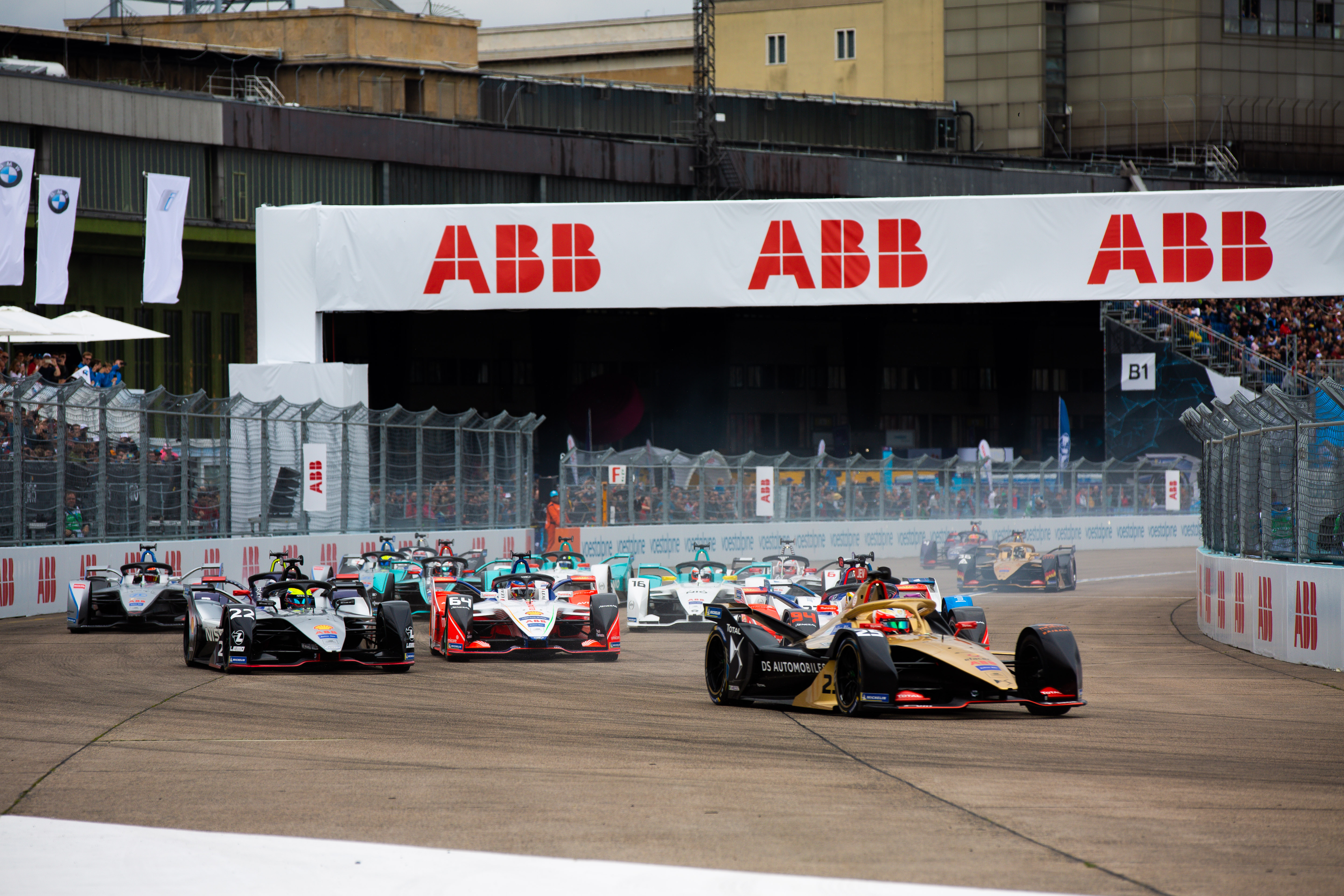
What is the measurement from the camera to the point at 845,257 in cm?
3259

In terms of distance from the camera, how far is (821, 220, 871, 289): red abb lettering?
32.5 m

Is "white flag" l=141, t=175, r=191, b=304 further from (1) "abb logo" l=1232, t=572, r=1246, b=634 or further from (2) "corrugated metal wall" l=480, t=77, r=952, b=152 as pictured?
(1) "abb logo" l=1232, t=572, r=1246, b=634

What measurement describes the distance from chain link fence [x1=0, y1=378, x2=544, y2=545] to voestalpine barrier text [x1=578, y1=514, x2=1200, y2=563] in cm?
382

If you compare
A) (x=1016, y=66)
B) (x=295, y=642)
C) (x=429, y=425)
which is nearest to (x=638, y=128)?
(x=1016, y=66)

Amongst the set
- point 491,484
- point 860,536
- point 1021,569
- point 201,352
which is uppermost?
point 201,352

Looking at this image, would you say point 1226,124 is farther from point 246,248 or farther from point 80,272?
point 80,272

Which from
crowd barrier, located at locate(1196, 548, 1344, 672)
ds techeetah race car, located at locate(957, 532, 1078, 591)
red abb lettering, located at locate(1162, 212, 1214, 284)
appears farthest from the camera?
red abb lettering, located at locate(1162, 212, 1214, 284)

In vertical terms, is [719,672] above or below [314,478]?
below

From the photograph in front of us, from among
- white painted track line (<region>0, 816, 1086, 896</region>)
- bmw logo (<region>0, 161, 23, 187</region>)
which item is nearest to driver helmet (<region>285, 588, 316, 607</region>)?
white painted track line (<region>0, 816, 1086, 896</region>)

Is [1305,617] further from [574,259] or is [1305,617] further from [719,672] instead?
[574,259]

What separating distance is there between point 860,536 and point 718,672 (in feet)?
83.4

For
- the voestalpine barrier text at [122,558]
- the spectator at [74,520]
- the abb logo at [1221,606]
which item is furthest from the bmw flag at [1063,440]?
the spectator at [74,520]

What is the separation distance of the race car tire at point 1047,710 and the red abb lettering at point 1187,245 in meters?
22.2

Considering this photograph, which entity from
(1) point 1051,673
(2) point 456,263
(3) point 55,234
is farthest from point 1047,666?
(3) point 55,234
